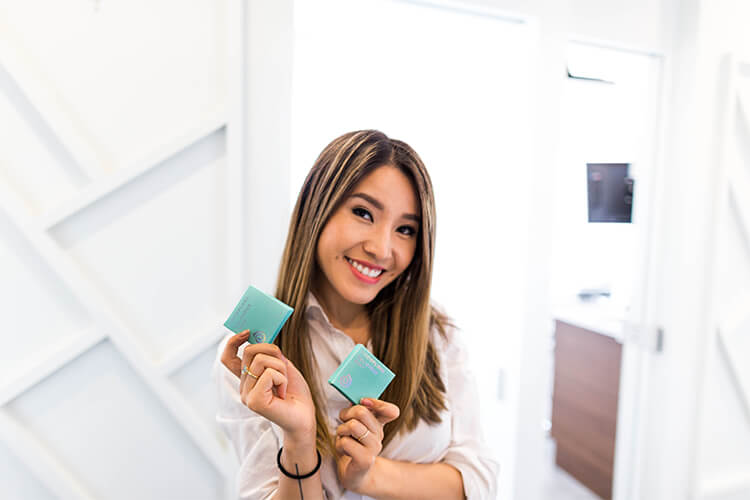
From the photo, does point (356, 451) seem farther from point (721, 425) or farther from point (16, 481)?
point (721, 425)

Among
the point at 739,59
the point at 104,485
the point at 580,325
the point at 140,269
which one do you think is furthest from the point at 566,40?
the point at 104,485

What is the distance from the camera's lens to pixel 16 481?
1.00 m

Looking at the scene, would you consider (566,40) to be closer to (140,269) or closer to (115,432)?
(140,269)

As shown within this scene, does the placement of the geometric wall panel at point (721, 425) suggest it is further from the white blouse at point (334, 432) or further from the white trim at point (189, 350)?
the white trim at point (189, 350)

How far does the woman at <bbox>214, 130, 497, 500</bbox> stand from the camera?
2.43 feet

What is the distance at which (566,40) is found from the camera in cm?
137

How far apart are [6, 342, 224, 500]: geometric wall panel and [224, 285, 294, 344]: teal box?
52 cm

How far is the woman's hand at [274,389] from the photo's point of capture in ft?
2.13

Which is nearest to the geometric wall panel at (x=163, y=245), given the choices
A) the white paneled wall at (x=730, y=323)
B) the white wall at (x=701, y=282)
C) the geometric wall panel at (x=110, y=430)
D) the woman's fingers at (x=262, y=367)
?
the geometric wall panel at (x=110, y=430)

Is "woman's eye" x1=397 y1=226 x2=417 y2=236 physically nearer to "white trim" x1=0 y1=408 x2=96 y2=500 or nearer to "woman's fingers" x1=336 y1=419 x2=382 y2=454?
"woman's fingers" x1=336 y1=419 x2=382 y2=454

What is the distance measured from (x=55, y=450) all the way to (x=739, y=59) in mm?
2210

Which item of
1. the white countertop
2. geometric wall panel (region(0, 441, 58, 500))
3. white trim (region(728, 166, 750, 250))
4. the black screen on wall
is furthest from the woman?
the white countertop

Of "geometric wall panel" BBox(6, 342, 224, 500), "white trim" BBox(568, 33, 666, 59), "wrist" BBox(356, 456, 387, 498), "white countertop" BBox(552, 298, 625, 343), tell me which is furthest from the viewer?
"white countertop" BBox(552, 298, 625, 343)

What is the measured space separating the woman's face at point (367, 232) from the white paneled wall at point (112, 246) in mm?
379
